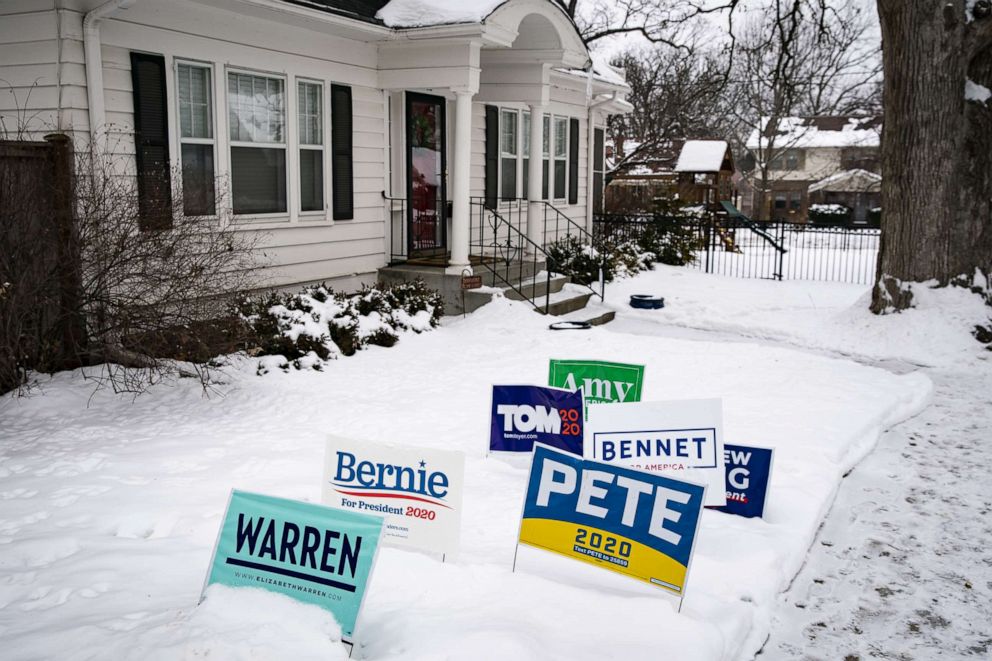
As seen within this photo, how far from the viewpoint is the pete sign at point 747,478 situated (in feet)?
17.1

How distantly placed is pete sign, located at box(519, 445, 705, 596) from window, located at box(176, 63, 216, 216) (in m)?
5.57

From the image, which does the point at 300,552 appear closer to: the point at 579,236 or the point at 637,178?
the point at 579,236

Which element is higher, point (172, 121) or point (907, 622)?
point (172, 121)

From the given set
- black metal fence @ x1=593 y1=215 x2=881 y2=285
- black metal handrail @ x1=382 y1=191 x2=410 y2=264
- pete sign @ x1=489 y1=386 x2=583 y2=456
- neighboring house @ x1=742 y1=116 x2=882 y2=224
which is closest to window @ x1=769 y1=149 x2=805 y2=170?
neighboring house @ x1=742 y1=116 x2=882 y2=224

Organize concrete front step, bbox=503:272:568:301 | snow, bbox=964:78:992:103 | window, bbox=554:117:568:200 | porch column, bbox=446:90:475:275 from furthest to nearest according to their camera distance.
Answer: window, bbox=554:117:568:200, concrete front step, bbox=503:272:568:301, porch column, bbox=446:90:475:275, snow, bbox=964:78:992:103

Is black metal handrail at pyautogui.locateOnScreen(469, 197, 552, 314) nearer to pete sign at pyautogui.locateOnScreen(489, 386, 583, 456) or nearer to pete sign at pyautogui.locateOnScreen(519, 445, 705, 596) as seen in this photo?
pete sign at pyautogui.locateOnScreen(489, 386, 583, 456)

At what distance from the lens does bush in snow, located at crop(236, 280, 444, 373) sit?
325 inches

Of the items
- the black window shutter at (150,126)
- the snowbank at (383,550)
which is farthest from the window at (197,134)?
the snowbank at (383,550)

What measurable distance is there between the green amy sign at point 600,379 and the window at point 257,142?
4827 mm

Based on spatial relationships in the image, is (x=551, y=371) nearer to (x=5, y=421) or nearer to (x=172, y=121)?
(x=5, y=421)

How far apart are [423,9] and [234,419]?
251 inches

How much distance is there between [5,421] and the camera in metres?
6.30

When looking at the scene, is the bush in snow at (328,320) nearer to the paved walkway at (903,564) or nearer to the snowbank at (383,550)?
the snowbank at (383,550)

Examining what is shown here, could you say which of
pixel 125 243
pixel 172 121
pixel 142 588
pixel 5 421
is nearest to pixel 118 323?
pixel 125 243
